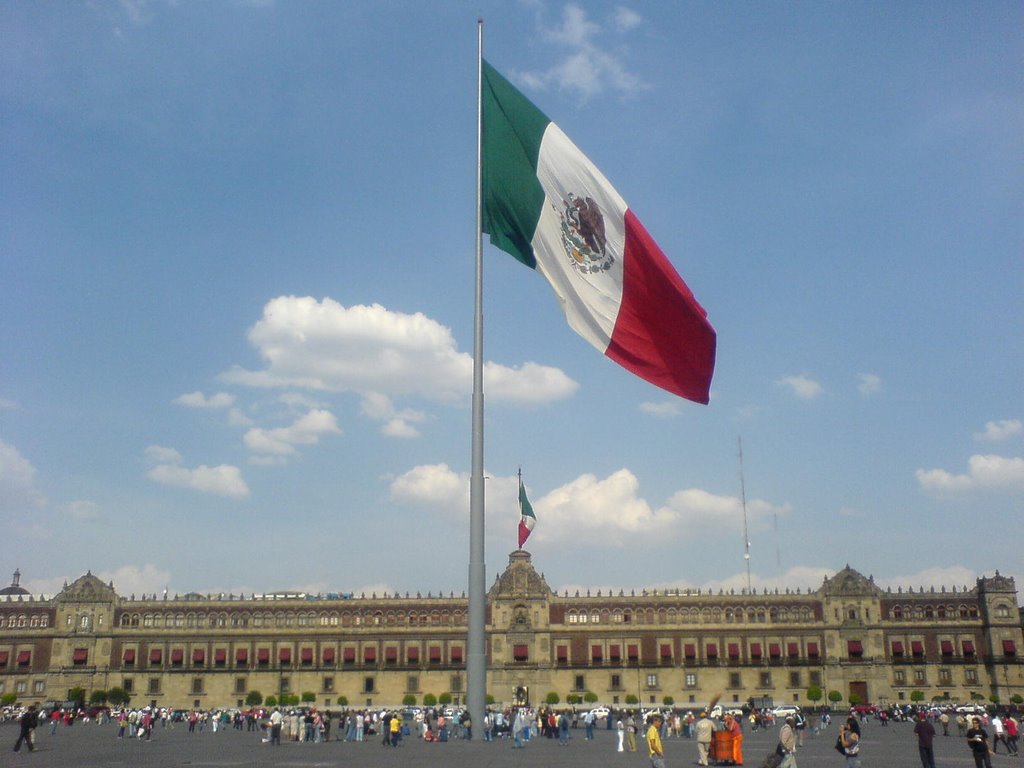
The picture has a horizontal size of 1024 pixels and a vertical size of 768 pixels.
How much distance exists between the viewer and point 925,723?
20797 mm

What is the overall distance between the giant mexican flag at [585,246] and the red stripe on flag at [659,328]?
2 cm

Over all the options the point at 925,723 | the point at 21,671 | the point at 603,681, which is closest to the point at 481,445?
the point at 925,723

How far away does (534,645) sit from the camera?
7594cm

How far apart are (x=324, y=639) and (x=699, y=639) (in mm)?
29471

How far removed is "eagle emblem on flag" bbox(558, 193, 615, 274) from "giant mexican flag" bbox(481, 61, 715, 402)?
0.02m

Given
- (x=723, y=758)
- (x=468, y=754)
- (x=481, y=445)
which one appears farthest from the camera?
(x=468, y=754)

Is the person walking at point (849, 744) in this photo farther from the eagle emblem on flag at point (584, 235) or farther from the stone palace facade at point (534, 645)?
the stone palace facade at point (534, 645)

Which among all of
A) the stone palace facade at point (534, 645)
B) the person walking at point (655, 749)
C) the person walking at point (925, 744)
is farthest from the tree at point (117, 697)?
the person walking at point (925, 744)

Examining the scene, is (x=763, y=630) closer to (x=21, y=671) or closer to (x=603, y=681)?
(x=603, y=681)

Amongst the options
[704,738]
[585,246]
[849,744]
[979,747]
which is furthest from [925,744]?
[585,246]

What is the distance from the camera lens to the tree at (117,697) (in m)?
73.6

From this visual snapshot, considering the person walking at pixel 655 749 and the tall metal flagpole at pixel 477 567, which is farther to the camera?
the person walking at pixel 655 749

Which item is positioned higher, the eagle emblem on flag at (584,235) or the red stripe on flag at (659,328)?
the eagle emblem on flag at (584,235)

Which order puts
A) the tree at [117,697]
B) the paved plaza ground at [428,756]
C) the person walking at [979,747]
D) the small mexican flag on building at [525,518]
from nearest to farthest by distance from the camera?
the person walking at [979,747], the paved plaza ground at [428,756], the small mexican flag on building at [525,518], the tree at [117,697]
